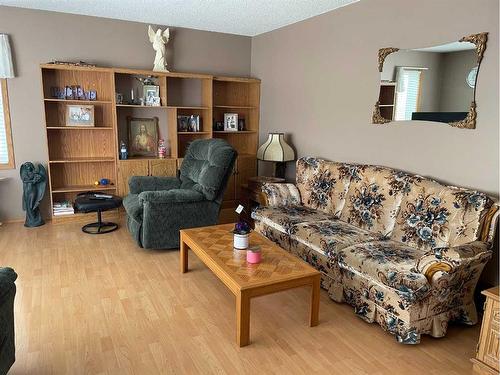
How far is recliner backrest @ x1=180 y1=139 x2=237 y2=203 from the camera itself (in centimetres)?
363

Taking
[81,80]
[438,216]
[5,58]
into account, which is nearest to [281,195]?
[438,216]

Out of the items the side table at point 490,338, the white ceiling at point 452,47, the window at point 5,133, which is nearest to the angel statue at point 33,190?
the window at point 5,133

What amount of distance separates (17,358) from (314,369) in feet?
5.21

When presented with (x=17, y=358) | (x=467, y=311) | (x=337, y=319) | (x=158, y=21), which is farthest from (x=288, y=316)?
(x=158, y=21)

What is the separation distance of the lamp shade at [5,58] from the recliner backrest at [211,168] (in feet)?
7.02

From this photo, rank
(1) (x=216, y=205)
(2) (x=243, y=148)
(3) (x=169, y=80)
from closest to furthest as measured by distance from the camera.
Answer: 1. (1) (x=216, y=205)
2. (3) (x=169, y=80)
3. (2) (x=243, y=148)

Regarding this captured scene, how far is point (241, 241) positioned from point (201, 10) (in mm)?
2647

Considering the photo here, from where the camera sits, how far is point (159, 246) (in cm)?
353

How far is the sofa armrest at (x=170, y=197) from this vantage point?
3.39m

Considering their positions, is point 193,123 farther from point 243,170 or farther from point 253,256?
point 253,256

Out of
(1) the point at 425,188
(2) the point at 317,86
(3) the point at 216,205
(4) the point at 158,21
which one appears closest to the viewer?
(1) the point at 425,188

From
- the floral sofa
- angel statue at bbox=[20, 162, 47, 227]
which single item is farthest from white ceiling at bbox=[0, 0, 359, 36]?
angel statue at bbox=[20, 162, 47, 227]

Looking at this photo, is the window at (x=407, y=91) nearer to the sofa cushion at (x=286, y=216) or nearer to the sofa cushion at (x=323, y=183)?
the sofa cushion at (x=323, y=183)

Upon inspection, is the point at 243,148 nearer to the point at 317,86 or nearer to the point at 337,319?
the point at 317,86
